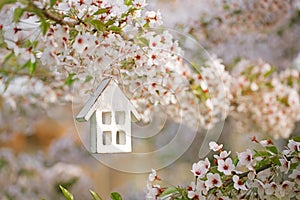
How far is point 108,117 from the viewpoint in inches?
50.9

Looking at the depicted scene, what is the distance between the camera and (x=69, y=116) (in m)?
5.06

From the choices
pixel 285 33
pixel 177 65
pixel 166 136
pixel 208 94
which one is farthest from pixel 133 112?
pixel 285 33

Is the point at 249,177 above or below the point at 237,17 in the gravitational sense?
below

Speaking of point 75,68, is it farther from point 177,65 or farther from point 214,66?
point 214,66

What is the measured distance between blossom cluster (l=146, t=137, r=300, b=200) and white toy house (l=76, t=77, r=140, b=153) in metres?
0.18

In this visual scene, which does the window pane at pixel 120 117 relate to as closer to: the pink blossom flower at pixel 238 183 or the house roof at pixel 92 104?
the house roof at pixel 92 104

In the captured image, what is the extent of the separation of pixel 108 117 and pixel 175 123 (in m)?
1.56

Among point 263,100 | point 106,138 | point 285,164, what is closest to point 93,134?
point 106,138

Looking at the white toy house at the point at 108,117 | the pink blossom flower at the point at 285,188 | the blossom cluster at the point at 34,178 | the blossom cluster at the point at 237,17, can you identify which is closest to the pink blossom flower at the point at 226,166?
the pink blossom flower at the point at 285,188

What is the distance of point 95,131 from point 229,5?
4.38 feet

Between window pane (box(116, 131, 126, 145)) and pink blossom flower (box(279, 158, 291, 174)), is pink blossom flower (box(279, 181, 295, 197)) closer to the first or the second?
pink blossom flower (box(279, 158, 291, 174))

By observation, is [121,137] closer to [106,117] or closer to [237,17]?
[106,117]

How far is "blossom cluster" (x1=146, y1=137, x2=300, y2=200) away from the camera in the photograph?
1.11 m

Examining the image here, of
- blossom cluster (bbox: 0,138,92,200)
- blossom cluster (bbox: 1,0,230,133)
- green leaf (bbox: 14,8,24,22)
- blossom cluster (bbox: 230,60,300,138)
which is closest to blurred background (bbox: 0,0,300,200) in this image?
blossom cluster (bbox: 0,138,92,200)
